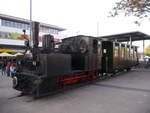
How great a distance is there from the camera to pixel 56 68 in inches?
216

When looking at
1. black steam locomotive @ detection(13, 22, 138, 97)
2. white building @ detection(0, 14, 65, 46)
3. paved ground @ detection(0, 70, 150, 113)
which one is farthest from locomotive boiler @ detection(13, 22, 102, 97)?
white building @ detection(0, 14, 65, 46)

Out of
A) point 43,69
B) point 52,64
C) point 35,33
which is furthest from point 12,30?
point 43,69

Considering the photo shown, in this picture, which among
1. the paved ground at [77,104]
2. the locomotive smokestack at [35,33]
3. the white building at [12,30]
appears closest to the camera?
the paved ground at [77,104]

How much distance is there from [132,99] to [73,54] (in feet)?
12.2

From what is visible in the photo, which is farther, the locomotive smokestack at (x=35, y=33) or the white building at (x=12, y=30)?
the white building at (x=12, y=30)

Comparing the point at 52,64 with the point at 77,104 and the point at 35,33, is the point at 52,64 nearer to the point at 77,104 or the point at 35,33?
the point at 35,33

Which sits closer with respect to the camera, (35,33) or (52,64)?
(52,64)

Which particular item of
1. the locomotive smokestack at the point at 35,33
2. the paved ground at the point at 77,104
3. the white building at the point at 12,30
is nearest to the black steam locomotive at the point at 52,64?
the locomotive smokestack at the point at 35,33

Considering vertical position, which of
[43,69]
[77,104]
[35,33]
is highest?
[35,33]

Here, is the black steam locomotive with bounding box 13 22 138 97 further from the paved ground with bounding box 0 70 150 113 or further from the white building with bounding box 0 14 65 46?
the white building with bounding box 0 14 65 46

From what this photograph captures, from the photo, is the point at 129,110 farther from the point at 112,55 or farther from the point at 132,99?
the point at 112,55

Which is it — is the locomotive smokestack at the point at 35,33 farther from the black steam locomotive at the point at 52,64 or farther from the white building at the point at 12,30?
the white building at the point at 12,30

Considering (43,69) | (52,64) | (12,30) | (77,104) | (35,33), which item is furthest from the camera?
(12,30)

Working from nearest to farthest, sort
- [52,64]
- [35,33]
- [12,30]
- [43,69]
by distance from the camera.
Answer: [43,69]
[52,64]
[35,33]
[12,30]
